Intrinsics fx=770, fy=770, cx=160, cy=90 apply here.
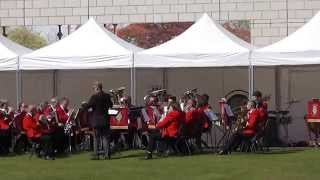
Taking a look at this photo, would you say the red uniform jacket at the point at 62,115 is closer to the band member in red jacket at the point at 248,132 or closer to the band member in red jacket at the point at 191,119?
the band member in red jacket at the point at 191,119

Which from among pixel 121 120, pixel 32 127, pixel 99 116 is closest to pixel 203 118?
pixel 121 120

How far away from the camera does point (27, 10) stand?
90.9 feet

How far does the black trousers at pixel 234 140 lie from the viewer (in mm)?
17188

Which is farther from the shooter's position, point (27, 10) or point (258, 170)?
point (27, 10)

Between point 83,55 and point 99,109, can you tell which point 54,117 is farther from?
point 99,109

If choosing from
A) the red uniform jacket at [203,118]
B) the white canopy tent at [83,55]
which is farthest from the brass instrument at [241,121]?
the white canopy tent at [83,55]

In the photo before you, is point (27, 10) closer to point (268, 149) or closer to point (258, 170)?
point (268, 149)

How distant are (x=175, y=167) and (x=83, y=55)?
5.98 m

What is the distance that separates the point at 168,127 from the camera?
16859 mm

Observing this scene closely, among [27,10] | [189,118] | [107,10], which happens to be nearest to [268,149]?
[189,118]

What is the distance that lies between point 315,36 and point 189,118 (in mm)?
4199

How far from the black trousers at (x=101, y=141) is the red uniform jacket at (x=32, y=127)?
1.34 meters

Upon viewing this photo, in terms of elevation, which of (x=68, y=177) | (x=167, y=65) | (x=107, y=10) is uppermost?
(x=107, y=10)

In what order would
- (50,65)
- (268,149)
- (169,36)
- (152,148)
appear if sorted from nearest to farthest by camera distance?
(152,148) → (268,149) → (50,65) → (169,36)
